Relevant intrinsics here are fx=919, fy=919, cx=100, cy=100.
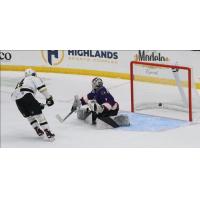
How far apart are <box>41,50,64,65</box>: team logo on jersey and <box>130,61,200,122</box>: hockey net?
1.69ft

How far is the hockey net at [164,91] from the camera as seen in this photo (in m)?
6.61

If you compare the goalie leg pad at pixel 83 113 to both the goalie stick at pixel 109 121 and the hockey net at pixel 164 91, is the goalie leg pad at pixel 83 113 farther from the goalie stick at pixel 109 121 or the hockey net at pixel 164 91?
the hockey net at pixel 164 91

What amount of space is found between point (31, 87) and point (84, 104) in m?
0.49

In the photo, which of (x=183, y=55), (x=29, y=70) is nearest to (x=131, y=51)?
(x=183, y=55)

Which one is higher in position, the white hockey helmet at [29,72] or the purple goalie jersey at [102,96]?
the white hockey helmet at [29,72]

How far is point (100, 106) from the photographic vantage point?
6457 millimetres

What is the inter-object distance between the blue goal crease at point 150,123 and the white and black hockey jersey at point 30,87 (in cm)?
63

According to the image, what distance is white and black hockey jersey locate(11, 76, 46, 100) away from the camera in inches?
242

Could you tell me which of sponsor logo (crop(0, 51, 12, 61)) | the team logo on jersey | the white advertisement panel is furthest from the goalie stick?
sponsor logo (crop(0, 51, 12, 61))

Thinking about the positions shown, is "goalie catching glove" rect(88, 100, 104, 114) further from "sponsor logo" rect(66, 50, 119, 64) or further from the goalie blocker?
"sponsor logo" rect(66, 50, 119, 64)

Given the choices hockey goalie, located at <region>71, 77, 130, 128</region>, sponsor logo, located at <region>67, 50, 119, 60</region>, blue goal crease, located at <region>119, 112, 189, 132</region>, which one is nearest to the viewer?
blue goal crease, located at <region>119, 112, 189, 132</region>

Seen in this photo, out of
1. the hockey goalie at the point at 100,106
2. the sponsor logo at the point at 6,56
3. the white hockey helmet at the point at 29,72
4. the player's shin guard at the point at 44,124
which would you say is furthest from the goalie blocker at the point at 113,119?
the sponsor logo at the point at 6,56

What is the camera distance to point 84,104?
255 inches

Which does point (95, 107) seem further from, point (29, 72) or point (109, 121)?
point (29, 72)
